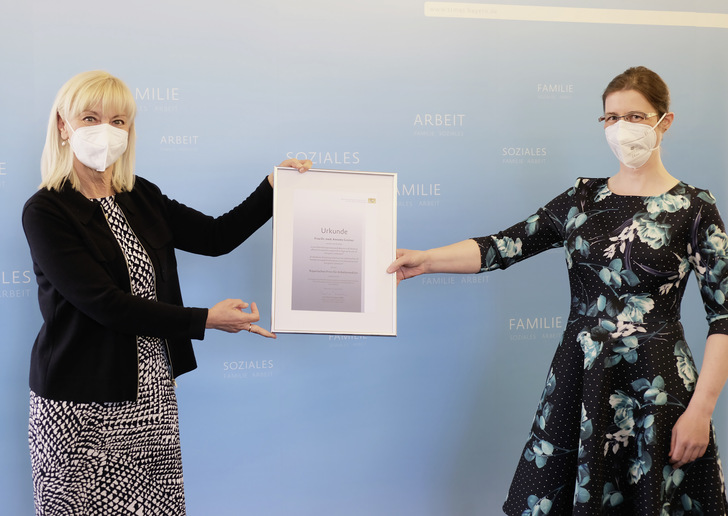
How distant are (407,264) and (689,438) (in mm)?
904

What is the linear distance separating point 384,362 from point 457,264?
77 cm

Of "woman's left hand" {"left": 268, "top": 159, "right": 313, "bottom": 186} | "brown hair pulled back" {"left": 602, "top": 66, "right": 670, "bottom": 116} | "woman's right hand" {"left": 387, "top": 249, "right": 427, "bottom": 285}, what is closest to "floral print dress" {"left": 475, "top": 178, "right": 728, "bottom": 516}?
"brown hair pulled back" {"left": 602, "top": 66, "right": 670, "bottom": 116}

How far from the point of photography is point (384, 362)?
2691 millimetres

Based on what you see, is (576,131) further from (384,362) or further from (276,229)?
(276,229)

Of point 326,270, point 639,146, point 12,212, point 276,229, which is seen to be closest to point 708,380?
→ point 639,146

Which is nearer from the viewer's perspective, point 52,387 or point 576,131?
point 52,387

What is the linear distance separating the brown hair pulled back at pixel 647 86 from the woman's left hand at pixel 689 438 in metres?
0.83

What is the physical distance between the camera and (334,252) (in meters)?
2.01

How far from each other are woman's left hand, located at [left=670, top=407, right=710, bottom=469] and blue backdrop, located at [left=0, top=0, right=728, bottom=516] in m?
1.13

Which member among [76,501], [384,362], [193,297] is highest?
[193,297]

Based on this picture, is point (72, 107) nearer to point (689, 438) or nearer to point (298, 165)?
point (298, 165)

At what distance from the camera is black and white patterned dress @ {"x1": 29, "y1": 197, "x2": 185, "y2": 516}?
63.4 inches

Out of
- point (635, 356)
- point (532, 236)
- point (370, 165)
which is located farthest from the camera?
point (370, 165)

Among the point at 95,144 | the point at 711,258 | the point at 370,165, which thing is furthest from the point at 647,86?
the point at 95,144
